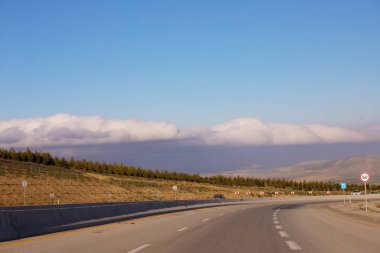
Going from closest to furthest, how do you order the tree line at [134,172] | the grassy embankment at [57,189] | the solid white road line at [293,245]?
the solid white road line at [293,245] → the grassy embankment at [57,189] → the tree line at [134,172]

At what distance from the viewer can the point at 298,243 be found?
1538 cm

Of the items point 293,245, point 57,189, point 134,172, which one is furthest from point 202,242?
point 134,172

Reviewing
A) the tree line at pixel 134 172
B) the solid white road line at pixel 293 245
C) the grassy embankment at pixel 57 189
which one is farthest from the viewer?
the tree line at pixel 134 172

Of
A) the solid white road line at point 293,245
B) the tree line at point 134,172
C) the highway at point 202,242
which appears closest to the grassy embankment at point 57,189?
the tree line at point 134,172

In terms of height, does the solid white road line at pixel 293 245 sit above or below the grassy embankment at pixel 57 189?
below

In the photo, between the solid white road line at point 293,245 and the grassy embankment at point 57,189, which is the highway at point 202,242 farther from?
the grassy embankment at point 57,189

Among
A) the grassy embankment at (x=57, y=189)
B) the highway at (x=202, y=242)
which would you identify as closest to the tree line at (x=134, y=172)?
the grassy embankment at (x=57, y=189)

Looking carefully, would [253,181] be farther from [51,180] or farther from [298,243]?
[298,243]

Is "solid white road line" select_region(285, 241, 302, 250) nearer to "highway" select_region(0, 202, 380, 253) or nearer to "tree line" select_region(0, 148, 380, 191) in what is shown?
"highway" select_region(0, 202, 380, 253)

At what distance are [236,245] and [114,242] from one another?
3.78 meters

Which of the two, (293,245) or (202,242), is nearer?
(293,245)

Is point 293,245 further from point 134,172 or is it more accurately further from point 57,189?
point 134,172

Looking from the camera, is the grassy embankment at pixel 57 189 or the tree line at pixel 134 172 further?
the tree line at pixel 134 172

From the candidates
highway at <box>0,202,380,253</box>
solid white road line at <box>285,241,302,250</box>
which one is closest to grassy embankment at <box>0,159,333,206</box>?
highway at <box>0,202,380,253</box>
